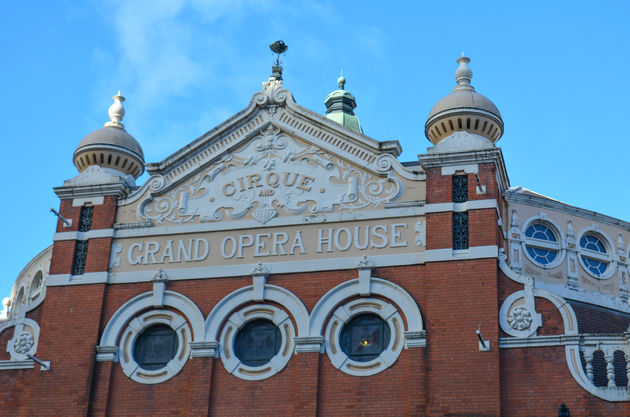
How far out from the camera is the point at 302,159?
81.1 ft

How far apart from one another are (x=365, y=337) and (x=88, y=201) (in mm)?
7712

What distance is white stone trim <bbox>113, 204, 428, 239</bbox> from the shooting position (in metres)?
23.4

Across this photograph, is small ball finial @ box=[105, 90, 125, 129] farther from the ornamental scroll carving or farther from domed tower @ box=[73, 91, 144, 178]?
A: the ornamental scroll carving

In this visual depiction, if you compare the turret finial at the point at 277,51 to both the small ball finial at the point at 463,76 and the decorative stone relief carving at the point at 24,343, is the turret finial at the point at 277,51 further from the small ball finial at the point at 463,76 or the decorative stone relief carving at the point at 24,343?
the decorative stone relief carving at the point at 24,343

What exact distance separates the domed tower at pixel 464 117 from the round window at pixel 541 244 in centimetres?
442

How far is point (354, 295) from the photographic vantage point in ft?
74.5

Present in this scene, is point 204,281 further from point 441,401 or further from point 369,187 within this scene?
point 441,401

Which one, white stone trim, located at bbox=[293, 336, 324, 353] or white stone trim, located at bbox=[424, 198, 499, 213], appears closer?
white stone trim, located at bbox=[293, 336, 324, 353]

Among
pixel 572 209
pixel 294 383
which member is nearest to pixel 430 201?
pixel 294 383

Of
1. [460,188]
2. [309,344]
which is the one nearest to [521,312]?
[460,188]

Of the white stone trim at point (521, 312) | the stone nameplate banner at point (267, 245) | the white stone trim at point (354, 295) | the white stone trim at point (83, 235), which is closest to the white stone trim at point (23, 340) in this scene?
the white stone trim at point (83, 235)

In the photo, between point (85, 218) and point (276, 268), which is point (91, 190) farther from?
point (276, 268)

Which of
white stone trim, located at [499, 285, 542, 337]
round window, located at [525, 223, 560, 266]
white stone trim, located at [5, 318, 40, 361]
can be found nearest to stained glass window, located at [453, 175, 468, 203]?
→ white stone trim, located at [499, 285, 542, 337]

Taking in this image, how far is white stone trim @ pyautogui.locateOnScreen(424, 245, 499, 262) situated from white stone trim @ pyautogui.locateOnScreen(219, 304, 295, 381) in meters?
3.37
